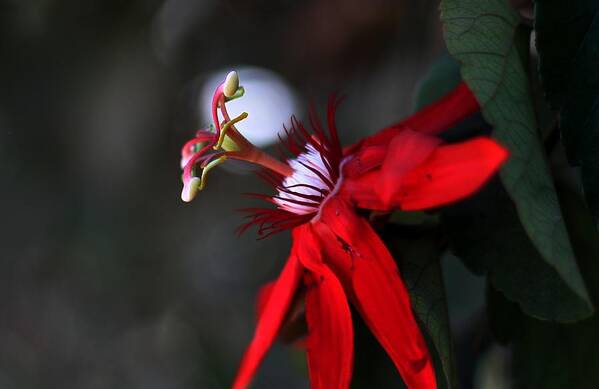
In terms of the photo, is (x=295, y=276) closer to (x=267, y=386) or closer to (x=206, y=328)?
(x=267, y=386)

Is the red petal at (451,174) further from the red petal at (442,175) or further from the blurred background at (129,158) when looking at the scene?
the blurred background at (129,158)

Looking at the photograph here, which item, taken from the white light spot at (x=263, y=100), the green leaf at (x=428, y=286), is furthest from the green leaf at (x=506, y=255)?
the white light spot at (x=263, y=100)

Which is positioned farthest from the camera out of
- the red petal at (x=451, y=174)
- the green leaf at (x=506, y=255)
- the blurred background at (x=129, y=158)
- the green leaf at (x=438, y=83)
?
the blurred background at (x=129, y=158)

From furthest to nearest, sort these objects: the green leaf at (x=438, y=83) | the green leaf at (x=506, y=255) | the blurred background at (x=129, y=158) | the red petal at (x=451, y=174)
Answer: the blurred background at (x=129, y=158) < the green leaf at (x=438, y=83) < the green leaf at (x=506, y=255) < the red petal at (x=451, y=174)

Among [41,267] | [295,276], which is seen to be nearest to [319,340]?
[295,276]

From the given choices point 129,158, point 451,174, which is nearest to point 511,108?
point 451,174

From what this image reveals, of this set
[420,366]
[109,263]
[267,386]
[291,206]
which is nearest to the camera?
[420,366]

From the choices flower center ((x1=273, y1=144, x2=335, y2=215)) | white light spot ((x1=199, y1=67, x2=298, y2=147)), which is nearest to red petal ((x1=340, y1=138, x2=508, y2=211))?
flower center ((x1=273, y1=144, x2=335, y2=215))
